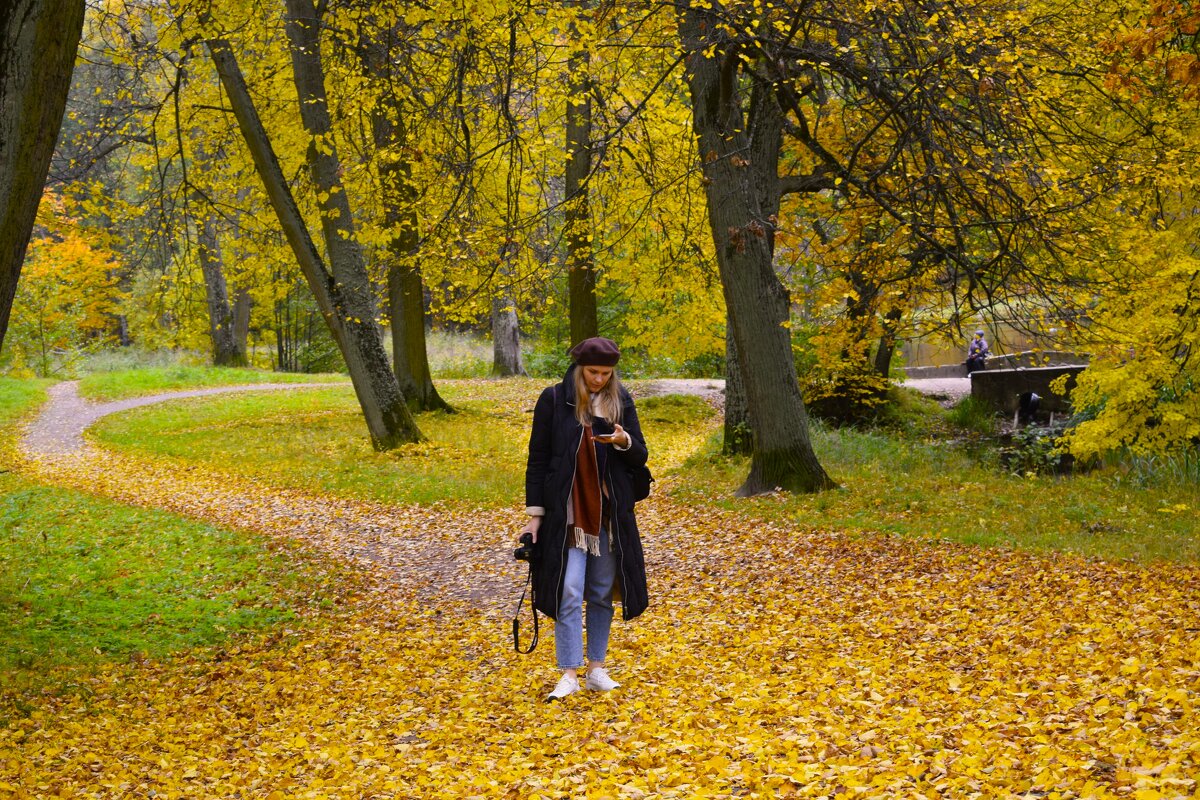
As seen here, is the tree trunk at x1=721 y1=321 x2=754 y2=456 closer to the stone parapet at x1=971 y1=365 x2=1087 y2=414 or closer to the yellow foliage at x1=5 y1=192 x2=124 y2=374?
the stone parapet at x1=971 y1=365 x2=1087 y2=414

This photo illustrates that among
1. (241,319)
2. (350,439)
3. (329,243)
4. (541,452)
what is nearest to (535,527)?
(541,452)

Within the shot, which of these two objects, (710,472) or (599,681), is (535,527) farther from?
(710,472)

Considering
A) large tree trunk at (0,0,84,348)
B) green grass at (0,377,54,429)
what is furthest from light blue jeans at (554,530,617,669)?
green grass at (0,377,54,429)

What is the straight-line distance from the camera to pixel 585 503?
541 cm

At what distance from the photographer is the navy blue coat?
5430mm

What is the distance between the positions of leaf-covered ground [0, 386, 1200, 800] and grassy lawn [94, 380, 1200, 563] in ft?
3.58

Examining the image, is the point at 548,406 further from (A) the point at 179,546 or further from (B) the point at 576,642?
(A) the point at 179,546

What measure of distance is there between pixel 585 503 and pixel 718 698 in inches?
52.1

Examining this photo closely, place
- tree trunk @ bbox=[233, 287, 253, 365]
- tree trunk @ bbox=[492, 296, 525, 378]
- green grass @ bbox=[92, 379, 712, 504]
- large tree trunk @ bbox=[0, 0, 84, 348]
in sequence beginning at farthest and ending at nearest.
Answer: tree trunk @ bbox=[233, 287, 253, 365] < tree trunk @ bbox=[492, 296, 525, 378] < green grass @ bbox=[92, 379, 712, 504] < large tree trunk @ bbox=[0, 0, 84, 348]

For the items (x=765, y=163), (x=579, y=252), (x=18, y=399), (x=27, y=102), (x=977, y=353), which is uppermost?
(x=765, y=163)

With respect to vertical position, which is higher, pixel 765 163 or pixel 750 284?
pixel 765 163

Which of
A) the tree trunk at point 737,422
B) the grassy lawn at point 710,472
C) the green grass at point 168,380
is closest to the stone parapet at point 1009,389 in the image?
the grassy lawn at point 710,472

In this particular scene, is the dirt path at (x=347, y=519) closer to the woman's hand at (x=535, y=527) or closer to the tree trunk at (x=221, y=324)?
the woman's hand at (x=535, y=527)

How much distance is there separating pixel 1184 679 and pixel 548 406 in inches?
132
